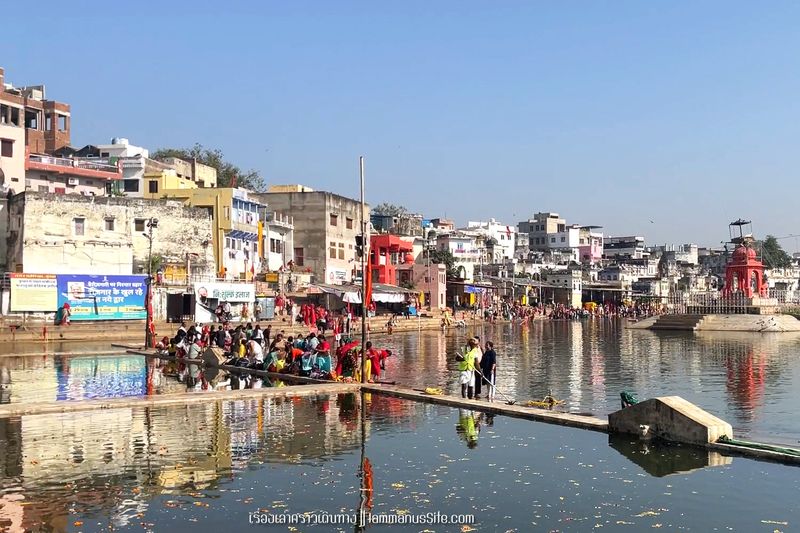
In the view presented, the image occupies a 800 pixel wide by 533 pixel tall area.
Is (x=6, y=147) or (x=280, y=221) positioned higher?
(x=6, y=147)

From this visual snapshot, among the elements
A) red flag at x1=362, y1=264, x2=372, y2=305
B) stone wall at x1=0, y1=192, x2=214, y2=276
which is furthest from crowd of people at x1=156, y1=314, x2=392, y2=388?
stone wall at x1=0, y1=192, x2=214, y2=276

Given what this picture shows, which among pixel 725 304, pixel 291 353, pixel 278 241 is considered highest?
pixel 278 241

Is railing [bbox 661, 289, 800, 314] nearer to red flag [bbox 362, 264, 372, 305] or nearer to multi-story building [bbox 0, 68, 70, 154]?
red flag [bbox 362, 264, 372, 305]

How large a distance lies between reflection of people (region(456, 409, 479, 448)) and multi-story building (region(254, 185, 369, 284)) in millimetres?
55899

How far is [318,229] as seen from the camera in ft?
253

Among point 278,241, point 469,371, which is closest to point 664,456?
point 469,371

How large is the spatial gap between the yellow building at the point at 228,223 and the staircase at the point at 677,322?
38.5 meters

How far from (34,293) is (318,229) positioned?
3257 centimetres

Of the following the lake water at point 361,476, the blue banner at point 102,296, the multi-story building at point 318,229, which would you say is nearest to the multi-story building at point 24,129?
the blue banner at point 102,296

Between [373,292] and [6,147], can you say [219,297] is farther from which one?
[6,147]

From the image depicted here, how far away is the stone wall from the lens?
51156 millimetres

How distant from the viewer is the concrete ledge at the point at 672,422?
15.1m

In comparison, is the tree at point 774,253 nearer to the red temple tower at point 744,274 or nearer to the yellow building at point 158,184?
the red temple tower at point 744,274

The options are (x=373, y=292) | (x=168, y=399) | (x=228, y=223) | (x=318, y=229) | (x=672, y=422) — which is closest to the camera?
(x=672, y=422)
